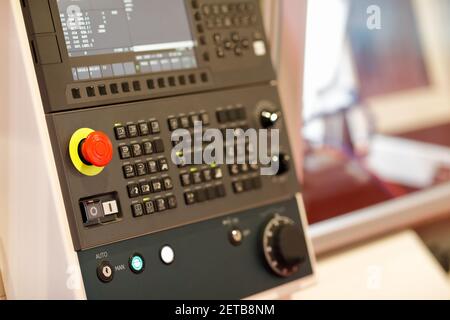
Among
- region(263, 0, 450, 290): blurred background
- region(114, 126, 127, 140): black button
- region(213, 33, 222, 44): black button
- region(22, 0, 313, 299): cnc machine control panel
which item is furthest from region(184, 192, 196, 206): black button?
region(263, 0, 450, 290): blurred background

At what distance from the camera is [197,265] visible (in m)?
0.78

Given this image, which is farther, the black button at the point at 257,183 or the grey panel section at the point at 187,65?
the black button at the point at 257,183

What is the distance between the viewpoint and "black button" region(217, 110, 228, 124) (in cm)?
81

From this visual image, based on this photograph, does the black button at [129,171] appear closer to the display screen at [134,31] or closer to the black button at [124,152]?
the black button at [124,152]

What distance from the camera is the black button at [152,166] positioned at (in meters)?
0.74

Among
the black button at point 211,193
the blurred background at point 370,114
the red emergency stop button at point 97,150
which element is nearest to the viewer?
the red emergency stop button at point 97,150

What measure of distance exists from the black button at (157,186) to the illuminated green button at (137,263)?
8 centimetres

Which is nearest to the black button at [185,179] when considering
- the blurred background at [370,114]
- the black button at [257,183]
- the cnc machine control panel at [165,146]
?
the cnc machine control panel at [165,146]

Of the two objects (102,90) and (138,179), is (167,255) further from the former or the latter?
(102,90)

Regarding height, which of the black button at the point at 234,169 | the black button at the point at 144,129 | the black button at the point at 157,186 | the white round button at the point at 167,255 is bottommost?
the white round button at the point at 167,255

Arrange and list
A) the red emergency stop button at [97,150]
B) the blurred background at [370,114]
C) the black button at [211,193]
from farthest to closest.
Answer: the blurred background at [370,114], the black button at [211,193], the red emergency stop button at [97,150]

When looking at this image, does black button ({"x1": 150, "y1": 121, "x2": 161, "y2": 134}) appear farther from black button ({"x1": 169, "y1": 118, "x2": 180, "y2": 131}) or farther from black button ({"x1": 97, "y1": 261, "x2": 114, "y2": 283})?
black button ({"x1": 97, "y1": 261, "x2": 114, "y2": 283})

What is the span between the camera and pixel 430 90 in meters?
1.59
